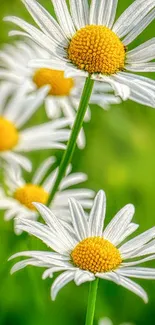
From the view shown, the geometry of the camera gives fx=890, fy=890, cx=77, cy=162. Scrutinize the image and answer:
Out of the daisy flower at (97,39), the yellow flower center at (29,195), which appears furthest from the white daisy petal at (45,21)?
the yellow flower center at (29,195)

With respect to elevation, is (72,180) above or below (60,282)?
below

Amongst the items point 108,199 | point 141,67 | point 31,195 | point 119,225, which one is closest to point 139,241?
point 119,225

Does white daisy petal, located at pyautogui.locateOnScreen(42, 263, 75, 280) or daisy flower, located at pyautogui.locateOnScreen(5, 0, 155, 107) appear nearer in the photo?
white daisy petal, located at pyautogui.locateOnScreen(42, 263, 75, 280)

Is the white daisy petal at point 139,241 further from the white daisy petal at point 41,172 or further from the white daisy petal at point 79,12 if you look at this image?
the white daisy petal at point 41,172

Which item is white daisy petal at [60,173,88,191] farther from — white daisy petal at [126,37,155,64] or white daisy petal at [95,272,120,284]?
white daisy petal at [95,272,120,284]

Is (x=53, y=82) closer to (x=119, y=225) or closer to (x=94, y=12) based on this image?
(x=94, y=12)

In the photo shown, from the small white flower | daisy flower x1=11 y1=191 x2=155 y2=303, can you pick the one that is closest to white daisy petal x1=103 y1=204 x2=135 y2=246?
daisy flower x1=11 y1=191 x2=155 y2=303
